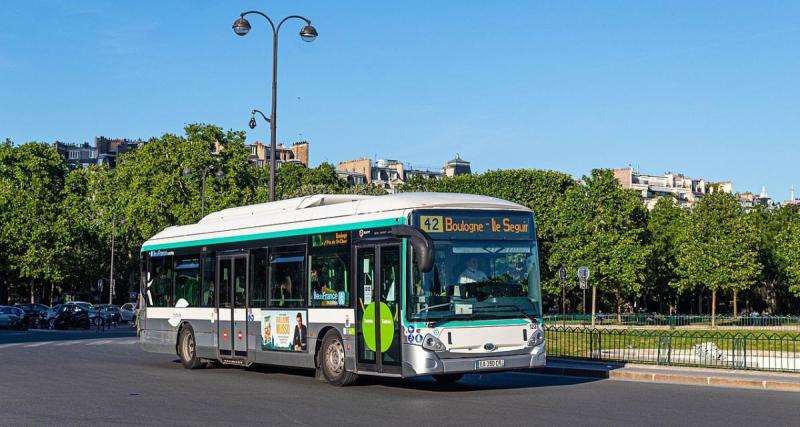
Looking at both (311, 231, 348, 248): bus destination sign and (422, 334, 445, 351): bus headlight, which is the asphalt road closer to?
(422, 334, 445, 351): bus headlight

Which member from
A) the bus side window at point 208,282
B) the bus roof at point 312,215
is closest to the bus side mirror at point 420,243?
the bus roof at point 312,215

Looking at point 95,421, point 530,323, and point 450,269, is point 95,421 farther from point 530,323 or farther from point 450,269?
point 530,323

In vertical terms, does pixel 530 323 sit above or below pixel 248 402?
above

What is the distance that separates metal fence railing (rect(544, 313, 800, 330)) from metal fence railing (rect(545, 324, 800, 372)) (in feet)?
87.2

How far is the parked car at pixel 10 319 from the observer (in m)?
56.7

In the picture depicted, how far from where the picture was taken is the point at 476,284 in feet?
54.6

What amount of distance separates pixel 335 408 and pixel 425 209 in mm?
3634

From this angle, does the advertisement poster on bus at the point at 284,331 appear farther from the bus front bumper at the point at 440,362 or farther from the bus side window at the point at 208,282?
the bus front bumper at the point at 440,362

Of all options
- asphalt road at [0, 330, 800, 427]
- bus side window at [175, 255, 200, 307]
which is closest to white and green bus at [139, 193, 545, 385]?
asphalt road at [0, 330, 800, 427]

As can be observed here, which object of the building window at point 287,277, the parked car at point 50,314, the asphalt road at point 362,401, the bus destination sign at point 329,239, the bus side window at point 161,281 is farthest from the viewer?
the parked car at point 50,314

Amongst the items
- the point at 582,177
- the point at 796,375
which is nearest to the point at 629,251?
the point at 582,177

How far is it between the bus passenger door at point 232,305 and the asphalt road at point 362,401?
24.7 inches

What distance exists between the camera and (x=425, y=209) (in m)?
16.9

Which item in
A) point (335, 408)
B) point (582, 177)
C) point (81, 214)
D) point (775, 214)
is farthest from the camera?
point (775, 214)
